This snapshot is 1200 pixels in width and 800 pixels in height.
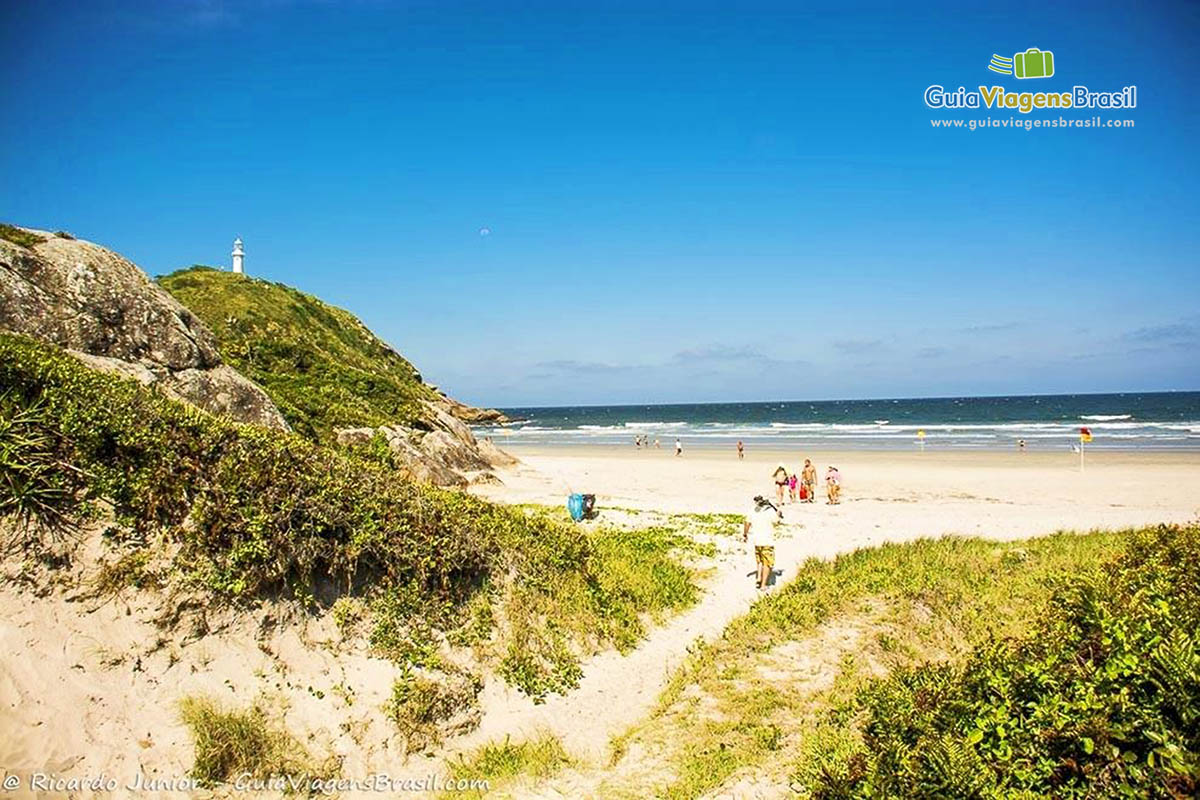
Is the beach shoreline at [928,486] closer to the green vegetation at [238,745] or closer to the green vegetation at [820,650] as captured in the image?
the green vegetation at [820,650]

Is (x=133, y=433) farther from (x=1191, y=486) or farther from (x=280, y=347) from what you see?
(x=1191, y=486)

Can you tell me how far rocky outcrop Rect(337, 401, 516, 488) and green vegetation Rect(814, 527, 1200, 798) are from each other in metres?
16.2

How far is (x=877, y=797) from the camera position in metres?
4.71

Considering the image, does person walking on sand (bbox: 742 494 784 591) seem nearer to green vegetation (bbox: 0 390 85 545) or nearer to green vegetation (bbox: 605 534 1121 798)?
green vegetation (bbox: 605 534 1121 798)

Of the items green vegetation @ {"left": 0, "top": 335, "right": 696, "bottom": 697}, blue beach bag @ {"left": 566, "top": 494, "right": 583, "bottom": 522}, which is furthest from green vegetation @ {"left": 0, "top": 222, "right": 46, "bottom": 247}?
blue beach bag @ {"left": 566, "top": 494, "right": 583, "bottom": 522}

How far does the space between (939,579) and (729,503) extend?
1384 centimetres

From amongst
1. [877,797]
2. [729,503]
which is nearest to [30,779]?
[877,797]

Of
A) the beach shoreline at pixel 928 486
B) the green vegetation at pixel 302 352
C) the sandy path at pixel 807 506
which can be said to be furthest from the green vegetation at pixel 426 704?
the beach shoreline at pixel 928 486

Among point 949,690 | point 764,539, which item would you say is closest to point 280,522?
point 949,690

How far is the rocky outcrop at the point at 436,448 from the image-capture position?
2204cm

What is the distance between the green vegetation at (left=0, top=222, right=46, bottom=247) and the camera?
1405cm

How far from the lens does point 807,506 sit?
990 inches

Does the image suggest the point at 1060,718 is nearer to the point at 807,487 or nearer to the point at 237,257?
the point at 807,487

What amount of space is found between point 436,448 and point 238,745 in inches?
815
